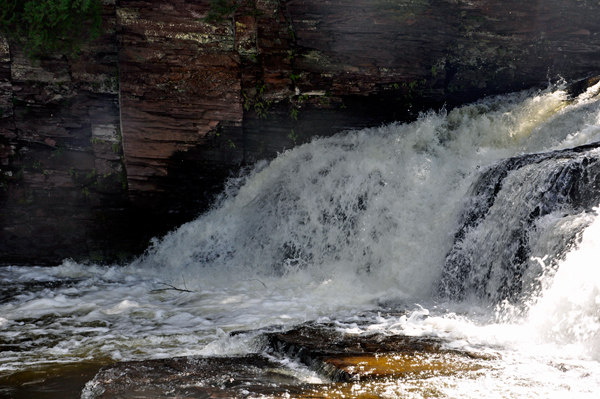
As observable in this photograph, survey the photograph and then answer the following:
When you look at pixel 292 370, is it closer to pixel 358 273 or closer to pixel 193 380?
pixel 193 380

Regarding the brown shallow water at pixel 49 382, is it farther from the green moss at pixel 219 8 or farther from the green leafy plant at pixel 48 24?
the green leafy plant at pixel 48 24

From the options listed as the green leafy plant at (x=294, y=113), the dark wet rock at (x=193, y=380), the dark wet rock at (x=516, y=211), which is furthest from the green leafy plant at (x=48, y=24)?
the dark wet rock at (x=516, y=211)

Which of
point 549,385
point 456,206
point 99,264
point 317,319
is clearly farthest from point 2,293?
point 549,385

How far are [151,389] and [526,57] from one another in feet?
24.1

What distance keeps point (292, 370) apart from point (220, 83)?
17.6 ft

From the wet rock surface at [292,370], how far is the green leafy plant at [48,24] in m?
6.09

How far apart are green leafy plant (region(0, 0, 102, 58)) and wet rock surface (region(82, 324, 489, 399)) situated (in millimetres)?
6092

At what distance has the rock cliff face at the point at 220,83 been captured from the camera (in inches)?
289

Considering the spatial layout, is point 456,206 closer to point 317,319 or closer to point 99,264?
point 317,319

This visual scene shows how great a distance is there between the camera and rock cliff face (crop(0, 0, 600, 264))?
289 inches

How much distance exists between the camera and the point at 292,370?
10.9ft

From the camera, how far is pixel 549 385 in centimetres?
274

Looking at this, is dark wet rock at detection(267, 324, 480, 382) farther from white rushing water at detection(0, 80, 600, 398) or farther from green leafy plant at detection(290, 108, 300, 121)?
green leafy plant at detection(290, 108, 300, 121)

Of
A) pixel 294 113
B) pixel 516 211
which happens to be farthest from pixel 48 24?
pixel 516 211
